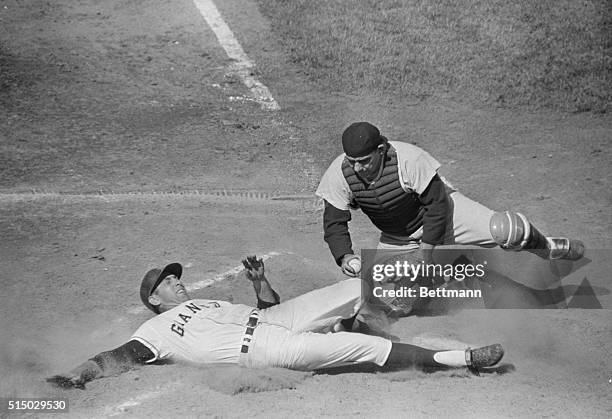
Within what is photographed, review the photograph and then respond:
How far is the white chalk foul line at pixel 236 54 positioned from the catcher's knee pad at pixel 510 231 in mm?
5556

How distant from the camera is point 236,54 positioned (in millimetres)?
14070

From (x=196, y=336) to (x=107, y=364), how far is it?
68 centimetres

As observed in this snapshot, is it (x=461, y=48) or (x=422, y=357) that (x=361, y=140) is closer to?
(x=422, y=357)

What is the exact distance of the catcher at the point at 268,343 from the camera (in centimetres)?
671

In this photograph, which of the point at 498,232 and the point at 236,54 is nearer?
the point at 498,232

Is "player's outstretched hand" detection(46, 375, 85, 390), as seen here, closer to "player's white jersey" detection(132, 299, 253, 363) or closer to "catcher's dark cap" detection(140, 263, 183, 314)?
"player's white jersey" detection(132, 299, 253, 363)

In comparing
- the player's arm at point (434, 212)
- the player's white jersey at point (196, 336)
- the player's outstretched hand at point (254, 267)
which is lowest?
the player's white jersey at point (196, 336)

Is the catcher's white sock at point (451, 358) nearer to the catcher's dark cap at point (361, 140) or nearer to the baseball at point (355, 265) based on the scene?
the baseball at point (355, 265)

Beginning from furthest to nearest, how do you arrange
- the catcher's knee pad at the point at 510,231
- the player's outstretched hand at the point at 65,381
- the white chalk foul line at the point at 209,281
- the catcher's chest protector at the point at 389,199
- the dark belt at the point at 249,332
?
the white chalk foul line at the point at 209,281, the catcher's knee pad at the point at 510,231, the catcher's chest protector at the point at 389,199, the dark belt at the point at 249,332, the player's outstretched hand at the point at 65,381

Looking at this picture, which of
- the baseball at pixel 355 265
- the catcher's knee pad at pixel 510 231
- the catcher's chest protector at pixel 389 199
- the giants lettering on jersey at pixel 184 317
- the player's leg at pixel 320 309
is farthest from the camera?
the catcher's knee pad at pixel 510 231

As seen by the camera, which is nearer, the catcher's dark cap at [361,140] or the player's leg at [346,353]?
the player's leg at [346,353]

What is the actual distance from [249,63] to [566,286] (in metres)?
6.91

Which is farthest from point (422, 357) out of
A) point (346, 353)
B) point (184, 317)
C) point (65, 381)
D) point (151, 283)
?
point (65, 381)

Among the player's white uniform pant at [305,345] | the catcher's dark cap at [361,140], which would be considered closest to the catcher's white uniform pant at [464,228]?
the catcher's dark cap at [361,140]
